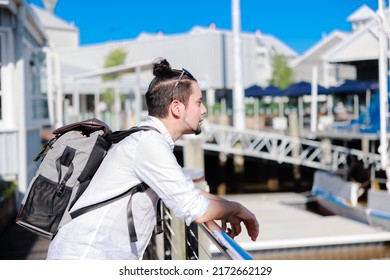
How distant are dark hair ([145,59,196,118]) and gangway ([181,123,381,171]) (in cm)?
1218

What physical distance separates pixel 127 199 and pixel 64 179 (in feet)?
0.46

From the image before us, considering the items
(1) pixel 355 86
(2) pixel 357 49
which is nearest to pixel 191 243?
(2) pixel 357 49

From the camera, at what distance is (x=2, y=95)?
5.57 meters

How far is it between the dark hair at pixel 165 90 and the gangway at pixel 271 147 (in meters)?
12.2

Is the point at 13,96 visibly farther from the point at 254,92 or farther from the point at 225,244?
the point at 254,92

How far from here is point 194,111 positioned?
1357 millimetres

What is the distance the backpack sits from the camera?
1.37 meters

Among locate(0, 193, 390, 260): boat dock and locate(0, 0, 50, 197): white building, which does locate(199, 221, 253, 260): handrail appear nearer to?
locate(0, 193, 390, 260): boat dock

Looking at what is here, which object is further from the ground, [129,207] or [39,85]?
[39,85]

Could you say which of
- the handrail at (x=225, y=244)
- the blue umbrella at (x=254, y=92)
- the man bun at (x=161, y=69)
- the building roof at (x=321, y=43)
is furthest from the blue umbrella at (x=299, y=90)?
the man bun at (x=161, y=69)

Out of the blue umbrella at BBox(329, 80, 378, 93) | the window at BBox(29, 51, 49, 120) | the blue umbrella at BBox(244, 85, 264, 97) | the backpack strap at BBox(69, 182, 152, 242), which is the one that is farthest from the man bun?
the blue umbrella at BBox(244, 85, 264, 97)

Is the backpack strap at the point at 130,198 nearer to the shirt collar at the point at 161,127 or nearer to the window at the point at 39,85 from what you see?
the shirt collar at the point at 161,127

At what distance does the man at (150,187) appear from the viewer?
1298mm
